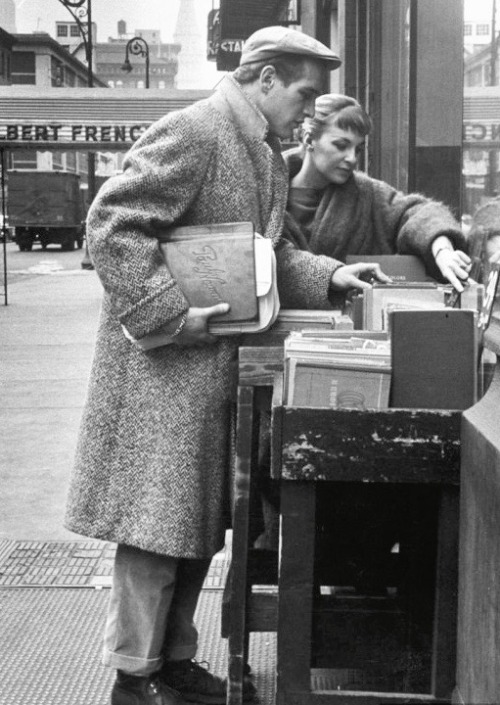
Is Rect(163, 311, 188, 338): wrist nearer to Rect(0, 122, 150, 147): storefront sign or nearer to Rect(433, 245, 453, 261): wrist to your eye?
Rect(433, 245, 453, 261): wrist

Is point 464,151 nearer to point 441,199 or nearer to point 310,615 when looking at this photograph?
point 441,199

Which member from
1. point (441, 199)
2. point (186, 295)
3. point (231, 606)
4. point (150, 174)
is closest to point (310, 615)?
point (231, 606)

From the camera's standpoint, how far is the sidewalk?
155 inches

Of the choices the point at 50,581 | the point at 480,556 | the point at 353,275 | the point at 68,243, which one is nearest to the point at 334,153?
the point at 353,275

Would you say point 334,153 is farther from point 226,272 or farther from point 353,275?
point 226,272

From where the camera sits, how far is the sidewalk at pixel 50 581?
393 cm

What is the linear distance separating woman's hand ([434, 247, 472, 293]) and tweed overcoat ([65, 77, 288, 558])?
53 centimetres

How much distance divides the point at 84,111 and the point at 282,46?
2645 cm

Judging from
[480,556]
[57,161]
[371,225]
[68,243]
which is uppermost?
[57,161]

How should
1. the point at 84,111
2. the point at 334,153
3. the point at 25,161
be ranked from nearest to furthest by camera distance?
the point at 334,153, the point at 84,111, the point at 25,161

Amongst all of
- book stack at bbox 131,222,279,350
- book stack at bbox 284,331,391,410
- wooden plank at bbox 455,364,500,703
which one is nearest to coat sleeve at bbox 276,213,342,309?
book stack at bbox 131,222,279,350

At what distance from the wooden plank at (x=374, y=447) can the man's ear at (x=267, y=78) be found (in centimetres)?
117

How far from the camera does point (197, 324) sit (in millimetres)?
3270

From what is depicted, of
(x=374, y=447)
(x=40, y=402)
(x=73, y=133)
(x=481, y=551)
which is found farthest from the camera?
(x=73, y=133)
